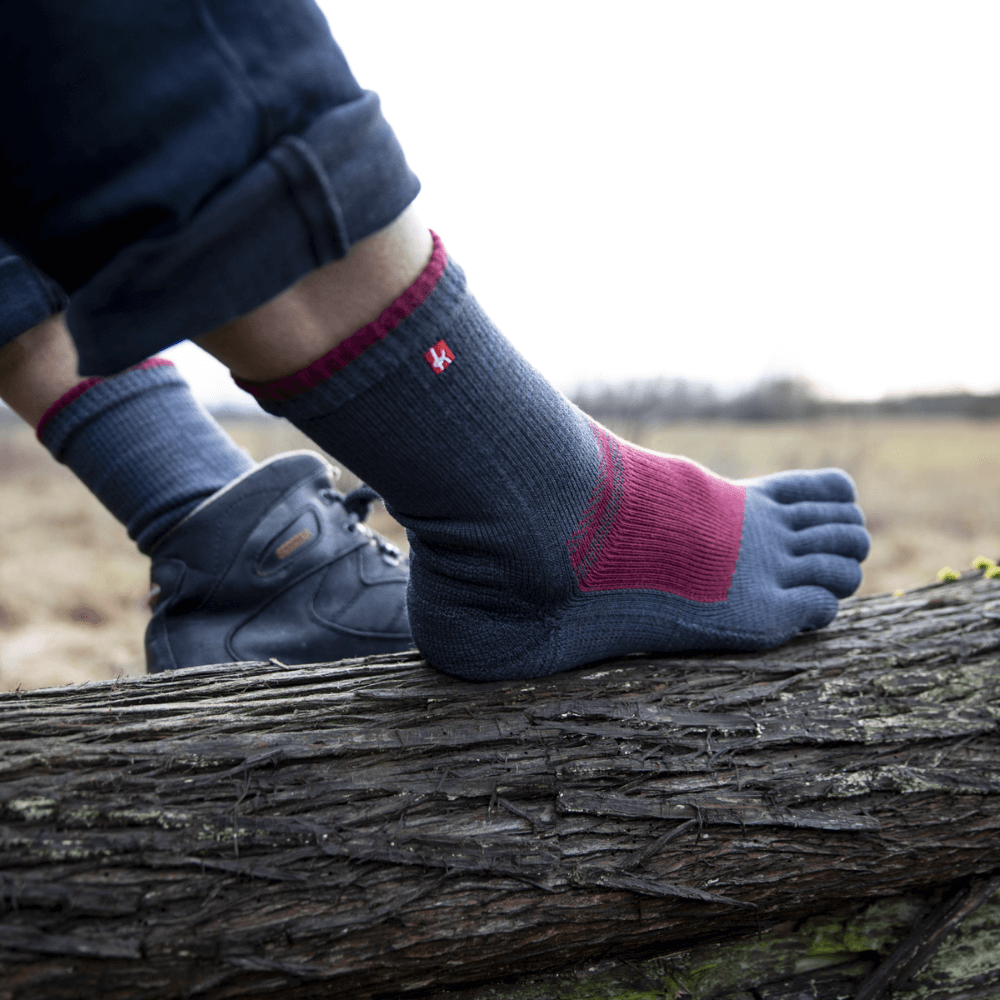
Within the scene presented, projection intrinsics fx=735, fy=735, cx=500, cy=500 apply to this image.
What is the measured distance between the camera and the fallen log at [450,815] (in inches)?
22.9

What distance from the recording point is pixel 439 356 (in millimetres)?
609

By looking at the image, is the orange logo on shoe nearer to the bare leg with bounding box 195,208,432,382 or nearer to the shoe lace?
the shoe lace

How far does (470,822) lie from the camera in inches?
26.8

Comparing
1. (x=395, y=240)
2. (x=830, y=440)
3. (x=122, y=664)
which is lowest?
(x=830, y=440)

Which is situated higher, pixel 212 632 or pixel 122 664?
pixel 212 632

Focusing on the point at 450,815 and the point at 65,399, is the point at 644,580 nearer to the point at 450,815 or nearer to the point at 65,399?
the point at 450,815

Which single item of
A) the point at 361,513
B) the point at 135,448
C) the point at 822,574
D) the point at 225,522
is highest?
the point at 135,448

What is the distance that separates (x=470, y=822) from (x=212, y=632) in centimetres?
47

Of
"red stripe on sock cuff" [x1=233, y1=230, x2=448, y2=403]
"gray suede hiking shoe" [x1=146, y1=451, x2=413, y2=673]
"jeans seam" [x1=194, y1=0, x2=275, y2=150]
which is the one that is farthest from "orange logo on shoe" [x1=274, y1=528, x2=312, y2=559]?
"jeans seam" [x1=194, y1=0, x2=275, y2=150]

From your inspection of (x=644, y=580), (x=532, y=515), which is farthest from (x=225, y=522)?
(x=644, y=580)

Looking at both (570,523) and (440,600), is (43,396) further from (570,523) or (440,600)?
(570,523)

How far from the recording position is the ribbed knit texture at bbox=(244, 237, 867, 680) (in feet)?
1.97

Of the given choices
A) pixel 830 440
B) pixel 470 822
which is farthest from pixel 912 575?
pixel 470 822

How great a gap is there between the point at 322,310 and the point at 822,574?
31.1 inches
